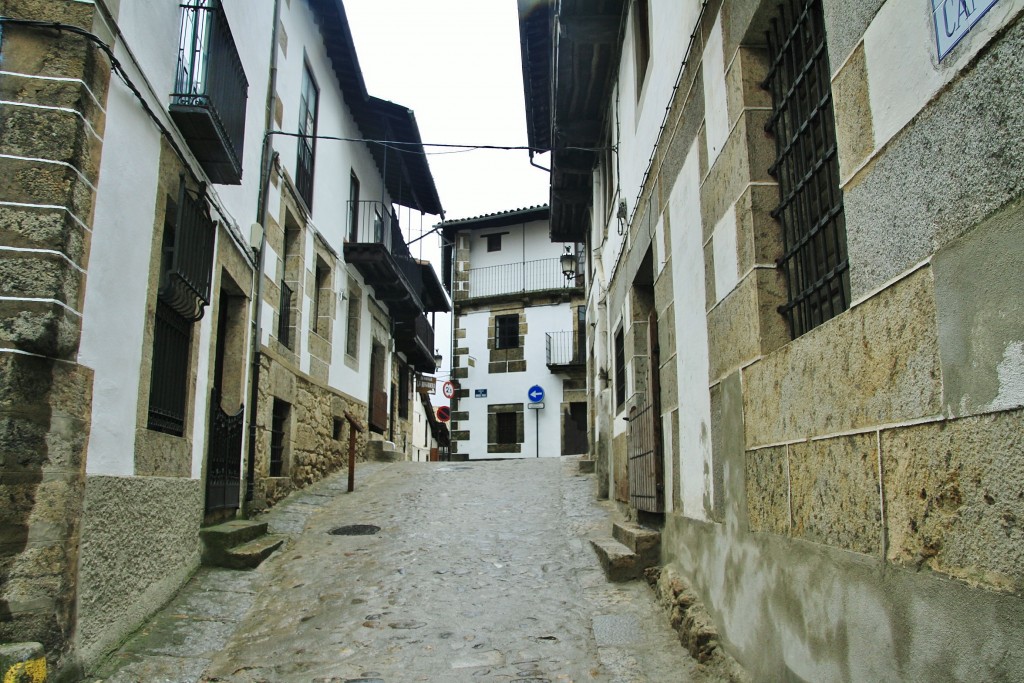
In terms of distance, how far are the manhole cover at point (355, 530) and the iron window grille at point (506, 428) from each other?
47.4ft

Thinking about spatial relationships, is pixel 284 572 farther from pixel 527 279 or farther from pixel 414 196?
pixel 527 279

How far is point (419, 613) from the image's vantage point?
5.36 meters

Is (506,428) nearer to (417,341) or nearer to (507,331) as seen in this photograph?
(507,331)

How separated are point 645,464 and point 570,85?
4.92m

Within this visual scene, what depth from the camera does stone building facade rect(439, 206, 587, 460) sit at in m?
22.1

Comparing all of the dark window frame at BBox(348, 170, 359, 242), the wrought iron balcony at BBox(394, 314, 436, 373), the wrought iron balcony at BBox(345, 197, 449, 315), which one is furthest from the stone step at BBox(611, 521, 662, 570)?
the wrought iron balcony at BBox(394, 314, 436, 373)

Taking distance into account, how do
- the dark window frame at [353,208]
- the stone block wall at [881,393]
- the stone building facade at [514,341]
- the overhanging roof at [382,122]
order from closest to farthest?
the stone block wall at [881,393], the overhanging roof at [382,122], the dark window frame at [353,208], the stone building facade at [514,341]

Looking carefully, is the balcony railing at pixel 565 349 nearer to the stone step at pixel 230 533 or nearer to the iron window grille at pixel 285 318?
the iron window grille at pixel 285 318

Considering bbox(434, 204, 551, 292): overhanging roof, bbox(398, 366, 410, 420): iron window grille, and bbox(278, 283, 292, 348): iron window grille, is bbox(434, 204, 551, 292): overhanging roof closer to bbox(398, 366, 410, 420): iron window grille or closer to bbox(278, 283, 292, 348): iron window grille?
bbox(398, 366, 410, 420): iron window grille

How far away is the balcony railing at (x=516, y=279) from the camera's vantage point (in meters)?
22.7

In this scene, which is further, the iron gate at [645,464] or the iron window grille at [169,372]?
the iron gate at [645,464]

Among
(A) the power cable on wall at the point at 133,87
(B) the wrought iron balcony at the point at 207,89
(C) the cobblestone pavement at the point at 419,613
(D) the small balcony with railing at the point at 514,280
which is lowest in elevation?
(C) the cobblestone pavement at the point at 419,613

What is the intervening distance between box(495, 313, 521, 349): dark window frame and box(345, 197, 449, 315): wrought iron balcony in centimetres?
656

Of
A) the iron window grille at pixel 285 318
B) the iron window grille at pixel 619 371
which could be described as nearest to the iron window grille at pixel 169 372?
the iron window grille at pixel 285 318
